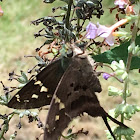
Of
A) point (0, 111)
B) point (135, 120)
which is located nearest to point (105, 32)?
point (135, 120)

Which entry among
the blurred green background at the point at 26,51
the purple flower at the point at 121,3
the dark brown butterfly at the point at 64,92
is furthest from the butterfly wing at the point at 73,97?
the blurred green background at the point at 26,51

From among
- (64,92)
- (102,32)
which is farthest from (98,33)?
(64,92)

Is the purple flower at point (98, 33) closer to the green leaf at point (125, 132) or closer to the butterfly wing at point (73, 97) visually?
the butterfly wing at point (73, 97)

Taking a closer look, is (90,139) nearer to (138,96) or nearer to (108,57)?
(138,96)

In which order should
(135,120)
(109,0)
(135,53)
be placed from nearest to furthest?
1. (135,53)
2. (135,120)
3. (109,0)

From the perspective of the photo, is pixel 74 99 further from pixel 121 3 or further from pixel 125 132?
pixel 121 3

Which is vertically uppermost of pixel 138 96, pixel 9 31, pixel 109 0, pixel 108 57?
pixel 108 57

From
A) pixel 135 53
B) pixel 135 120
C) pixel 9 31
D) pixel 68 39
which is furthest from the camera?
pixel 9 31

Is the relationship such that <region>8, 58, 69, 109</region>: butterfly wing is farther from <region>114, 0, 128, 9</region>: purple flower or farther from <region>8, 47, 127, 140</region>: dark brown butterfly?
<region>114, 0, 128, 9</region>: purple flower
